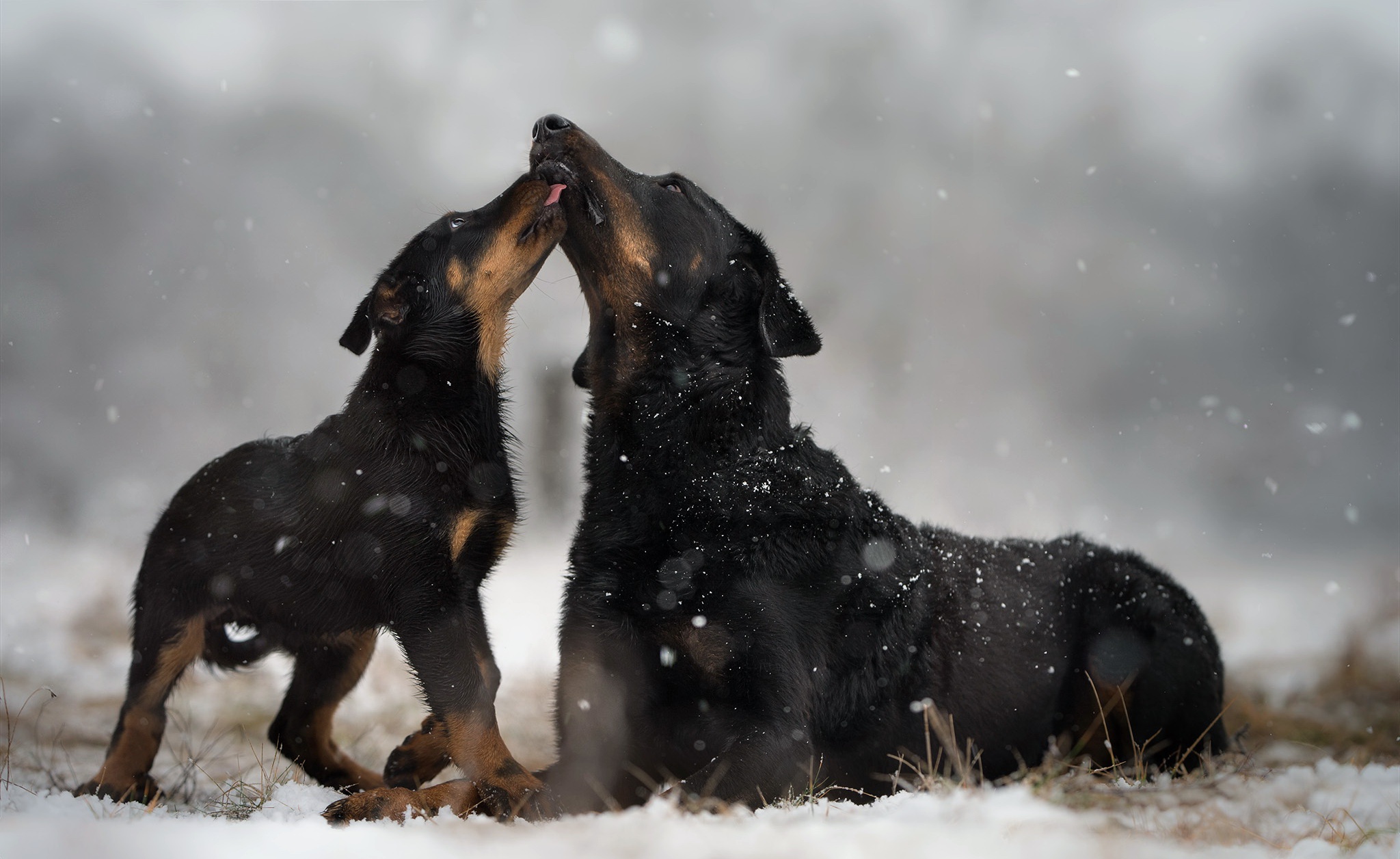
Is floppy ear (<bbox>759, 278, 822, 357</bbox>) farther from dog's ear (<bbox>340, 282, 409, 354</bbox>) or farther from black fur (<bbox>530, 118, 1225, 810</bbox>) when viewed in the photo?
dog's ear (<bbox>340, 282, 409, 354</bbox>)

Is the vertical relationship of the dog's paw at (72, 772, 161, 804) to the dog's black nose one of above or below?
below

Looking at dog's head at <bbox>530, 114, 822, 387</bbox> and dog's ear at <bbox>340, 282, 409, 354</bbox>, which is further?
dog's ear at <bbox>340, 282, 409, 354</bbox>

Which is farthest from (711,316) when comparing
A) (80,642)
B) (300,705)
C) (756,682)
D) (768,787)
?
(80,642)

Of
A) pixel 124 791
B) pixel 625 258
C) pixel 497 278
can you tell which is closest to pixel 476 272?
pixel 497 278

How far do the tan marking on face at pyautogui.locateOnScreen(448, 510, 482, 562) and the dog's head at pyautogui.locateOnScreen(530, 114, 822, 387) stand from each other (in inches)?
27.6

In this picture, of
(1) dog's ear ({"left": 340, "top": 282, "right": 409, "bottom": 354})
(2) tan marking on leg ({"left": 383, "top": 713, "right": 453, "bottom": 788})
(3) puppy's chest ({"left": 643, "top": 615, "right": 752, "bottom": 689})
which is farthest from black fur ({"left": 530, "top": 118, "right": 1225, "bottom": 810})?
(1) dog's ear ({"left": 340, "top": 282, "right": 409, "bottom": 354})

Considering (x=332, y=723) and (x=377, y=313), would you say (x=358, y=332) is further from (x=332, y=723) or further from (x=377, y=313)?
(x=332, y=723)

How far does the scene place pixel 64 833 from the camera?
224 cm

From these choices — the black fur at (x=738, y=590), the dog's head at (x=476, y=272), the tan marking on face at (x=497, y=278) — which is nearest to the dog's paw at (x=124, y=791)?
the black fur at (x=738, y=590)

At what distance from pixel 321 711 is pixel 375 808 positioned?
121 cm

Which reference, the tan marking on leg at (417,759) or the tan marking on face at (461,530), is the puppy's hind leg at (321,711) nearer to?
the tan marking on leg at (417,759)

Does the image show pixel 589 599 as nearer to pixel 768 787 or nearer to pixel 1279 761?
pixel 768 787

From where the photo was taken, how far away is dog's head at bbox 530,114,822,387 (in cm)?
→ 357

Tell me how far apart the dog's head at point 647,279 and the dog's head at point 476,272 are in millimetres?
108
